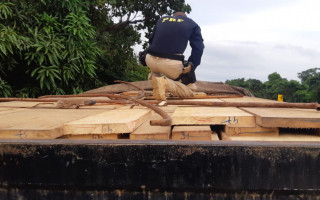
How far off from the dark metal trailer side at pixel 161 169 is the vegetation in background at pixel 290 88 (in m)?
30.9

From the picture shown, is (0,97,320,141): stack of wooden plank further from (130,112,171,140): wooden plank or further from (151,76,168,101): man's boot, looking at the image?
(151,76,168,101): man's boot

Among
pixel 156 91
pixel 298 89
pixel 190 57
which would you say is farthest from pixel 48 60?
pixel 298 89

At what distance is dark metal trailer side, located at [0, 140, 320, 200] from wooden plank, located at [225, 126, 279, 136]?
0.25 metres

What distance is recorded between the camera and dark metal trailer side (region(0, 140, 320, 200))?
0.92 metres

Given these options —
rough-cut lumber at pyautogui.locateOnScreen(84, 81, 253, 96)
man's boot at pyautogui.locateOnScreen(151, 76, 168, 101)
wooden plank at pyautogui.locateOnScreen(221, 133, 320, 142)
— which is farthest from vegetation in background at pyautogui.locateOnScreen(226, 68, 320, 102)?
wooden plank at pyautogui.locateOnScreen(221, 133, 320, 142)

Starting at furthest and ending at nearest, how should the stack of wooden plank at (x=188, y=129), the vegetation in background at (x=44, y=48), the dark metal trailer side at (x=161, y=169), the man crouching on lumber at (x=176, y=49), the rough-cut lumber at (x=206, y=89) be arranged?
the vegetation in background at (x=44, y=48)
the rough-cut lumber at (x=206, y=89)
the man crouching on lumber at (x=176, y=49)
the stack of wooden plank at (x=188, y=129)
the dark metal trailer side at (x=161, y=169)

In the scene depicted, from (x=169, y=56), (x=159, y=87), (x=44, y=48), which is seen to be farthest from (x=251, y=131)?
(x=44, y=48)

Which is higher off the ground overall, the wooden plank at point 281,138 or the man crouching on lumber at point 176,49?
the man crouching on lumber at point 176,49

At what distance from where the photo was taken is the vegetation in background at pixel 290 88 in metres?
30.0

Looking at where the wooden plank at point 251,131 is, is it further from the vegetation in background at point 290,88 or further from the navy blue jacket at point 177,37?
the vegetation in background at point 290,88

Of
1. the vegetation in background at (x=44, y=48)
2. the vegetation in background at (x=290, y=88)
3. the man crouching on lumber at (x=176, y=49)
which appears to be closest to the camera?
the man crouching on lumber at (x=176, y=49)

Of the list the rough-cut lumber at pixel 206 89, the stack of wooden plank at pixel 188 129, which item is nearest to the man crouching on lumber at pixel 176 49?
the rough-cut lumber at pixel 206 89

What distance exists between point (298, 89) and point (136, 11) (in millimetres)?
28234

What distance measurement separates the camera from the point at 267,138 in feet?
3.71
